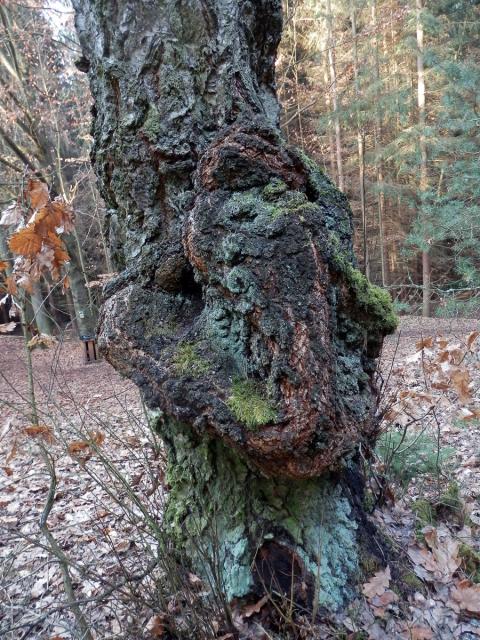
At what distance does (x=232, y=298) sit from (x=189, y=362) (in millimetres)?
283

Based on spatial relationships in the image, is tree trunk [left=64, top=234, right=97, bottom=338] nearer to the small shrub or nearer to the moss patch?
the small shrub

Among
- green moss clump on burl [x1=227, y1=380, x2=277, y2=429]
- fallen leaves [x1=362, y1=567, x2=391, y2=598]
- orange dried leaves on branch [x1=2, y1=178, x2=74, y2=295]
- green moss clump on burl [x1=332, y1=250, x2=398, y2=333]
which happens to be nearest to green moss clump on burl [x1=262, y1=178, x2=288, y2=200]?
green moss clump on burl [x1=332, y1=250, x2=398, y2=333]

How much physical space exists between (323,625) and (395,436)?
2.25 m

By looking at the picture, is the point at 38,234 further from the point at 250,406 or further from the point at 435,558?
the point at 435,558

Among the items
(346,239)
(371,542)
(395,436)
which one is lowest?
(395,436)

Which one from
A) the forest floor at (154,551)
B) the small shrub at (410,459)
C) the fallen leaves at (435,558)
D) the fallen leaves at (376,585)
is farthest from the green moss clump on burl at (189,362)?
the small shrub at (410,459)

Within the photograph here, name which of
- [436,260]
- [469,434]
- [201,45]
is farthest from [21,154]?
[436,260]

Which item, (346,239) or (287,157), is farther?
(346,239)

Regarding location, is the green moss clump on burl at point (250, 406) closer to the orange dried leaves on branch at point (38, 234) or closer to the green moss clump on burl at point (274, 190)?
the green moss clump on burl at point (274, 190)

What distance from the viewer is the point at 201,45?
1809 mm

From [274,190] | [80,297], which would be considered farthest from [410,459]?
[80,297]

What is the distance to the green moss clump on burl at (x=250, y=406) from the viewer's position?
136 centimetres

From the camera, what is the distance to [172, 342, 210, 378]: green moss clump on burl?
1.51 meters

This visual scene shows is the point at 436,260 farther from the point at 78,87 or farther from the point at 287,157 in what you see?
the point at 287,157
